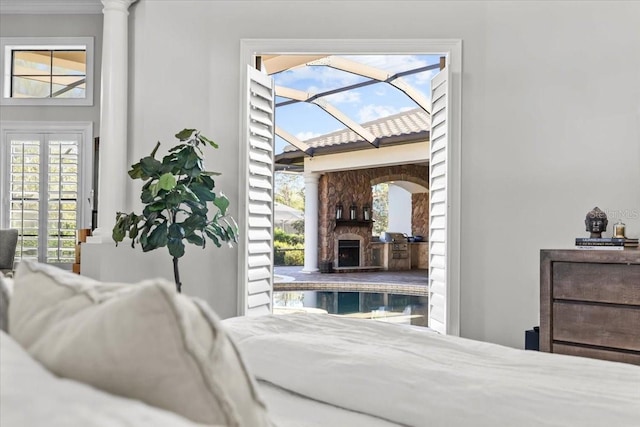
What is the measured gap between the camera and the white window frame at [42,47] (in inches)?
238

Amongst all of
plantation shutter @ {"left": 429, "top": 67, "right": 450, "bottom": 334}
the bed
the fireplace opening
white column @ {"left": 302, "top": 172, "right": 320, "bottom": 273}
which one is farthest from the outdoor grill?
the bed

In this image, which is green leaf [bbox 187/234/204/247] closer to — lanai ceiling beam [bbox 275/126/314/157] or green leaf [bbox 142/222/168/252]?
green leaf [bbox 142/222/168/252]

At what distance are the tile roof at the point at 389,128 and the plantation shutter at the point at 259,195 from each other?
6615mm

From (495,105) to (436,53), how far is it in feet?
1.93

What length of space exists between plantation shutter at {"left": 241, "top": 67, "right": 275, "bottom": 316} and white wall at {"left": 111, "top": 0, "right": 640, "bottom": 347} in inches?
6.1

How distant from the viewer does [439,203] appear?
4.57m

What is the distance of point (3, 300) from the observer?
78 cm

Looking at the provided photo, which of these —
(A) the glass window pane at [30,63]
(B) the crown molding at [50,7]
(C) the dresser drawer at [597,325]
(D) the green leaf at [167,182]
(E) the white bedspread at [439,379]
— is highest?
(B) the crown molding at [50,7]

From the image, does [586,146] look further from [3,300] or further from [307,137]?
[307,137]

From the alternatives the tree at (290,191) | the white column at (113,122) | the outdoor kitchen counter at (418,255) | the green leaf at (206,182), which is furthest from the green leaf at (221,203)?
the tree at (290,191)

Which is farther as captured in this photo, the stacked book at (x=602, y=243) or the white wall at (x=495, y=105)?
the white wall at (x=495, y=105)

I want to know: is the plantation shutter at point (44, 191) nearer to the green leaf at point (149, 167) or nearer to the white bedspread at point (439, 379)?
the green leaf at point (149, 167)

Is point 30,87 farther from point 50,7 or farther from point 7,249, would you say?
point 7,249

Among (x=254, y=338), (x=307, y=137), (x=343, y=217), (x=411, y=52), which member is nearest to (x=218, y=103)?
(x=411, y=52)
